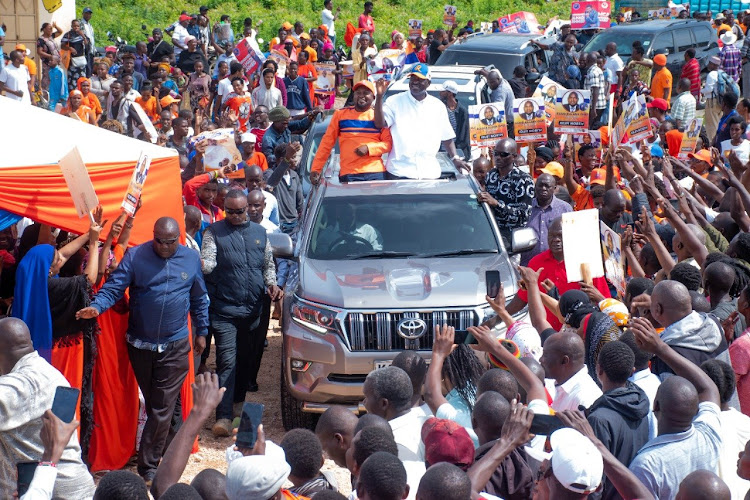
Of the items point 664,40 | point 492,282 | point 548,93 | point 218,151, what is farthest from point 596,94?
point 492,282

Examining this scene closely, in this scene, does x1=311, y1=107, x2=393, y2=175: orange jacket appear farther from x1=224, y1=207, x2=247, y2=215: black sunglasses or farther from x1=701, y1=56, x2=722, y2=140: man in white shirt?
x1=701, y1=56, x2=722, y2=140: man in white shirt

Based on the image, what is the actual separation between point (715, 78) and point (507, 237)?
1065 cm

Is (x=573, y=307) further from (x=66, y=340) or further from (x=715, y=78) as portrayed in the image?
(x=715, y=78)

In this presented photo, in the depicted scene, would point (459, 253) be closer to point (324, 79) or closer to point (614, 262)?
point (614, 262)

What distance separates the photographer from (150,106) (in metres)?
17.2

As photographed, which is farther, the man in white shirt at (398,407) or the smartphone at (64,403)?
the man in white shirt at (398,407)

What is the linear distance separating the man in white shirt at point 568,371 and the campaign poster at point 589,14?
21176 millimetres

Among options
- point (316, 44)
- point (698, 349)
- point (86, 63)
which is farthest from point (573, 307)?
point (316, 44)

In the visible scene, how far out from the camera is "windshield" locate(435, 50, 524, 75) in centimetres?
1912

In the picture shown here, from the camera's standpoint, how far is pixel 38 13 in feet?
80.9

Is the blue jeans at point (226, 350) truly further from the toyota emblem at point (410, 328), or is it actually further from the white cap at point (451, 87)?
the white cap at point (451, 87)

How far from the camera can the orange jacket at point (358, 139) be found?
9719 mm

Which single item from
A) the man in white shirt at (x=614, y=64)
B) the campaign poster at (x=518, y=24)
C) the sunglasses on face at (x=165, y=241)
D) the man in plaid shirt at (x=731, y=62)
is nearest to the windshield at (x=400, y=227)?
the sunglasses on face at (x=165, y=241)

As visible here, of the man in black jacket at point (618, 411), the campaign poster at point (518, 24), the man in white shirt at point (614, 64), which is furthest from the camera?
the campaign poster at point (518, 24)
